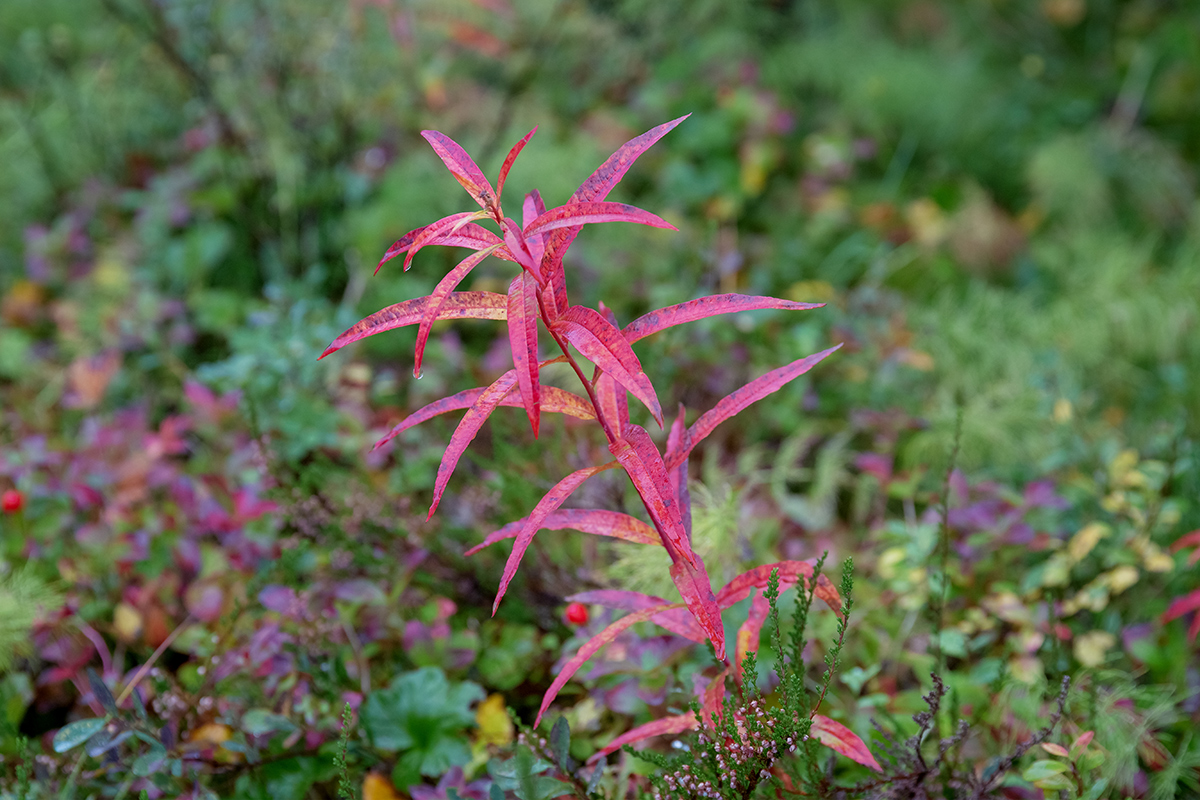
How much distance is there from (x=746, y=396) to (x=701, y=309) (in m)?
0.13

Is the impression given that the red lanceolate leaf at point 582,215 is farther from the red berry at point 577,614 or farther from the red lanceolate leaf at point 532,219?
the red berry at point 577,614

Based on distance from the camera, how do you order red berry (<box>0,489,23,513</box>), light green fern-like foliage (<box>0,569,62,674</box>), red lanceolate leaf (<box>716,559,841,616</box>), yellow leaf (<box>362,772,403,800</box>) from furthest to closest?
red berry (<box>0,489,23,513</box>) < light green fern-like foliage (<box>0,569,62,674</box>) < yellow leaf (<box>362,772,403,800</box>) < red lanceolate leaf (<box>716,559,841,616</box>)

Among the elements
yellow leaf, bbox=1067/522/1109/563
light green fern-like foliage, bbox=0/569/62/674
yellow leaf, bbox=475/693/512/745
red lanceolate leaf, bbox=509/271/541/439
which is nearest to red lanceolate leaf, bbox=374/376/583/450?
red lanceolate leaf, bbox=509/271/541/439

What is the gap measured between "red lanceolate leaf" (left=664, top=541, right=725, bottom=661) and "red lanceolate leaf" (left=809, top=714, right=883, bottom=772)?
0.62 feet

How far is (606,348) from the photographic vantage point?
0.79m

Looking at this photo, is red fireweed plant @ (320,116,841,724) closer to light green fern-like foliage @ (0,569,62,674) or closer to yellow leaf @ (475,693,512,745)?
yellow leaf @ (475,693,512,745)

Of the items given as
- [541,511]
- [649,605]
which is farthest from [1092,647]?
[541,511]

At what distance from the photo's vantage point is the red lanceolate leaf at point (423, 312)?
31.8 inches

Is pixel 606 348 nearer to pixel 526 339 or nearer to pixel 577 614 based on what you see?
pixel 526 339

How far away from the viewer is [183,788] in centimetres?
119

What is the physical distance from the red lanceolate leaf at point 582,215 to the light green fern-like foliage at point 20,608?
117 centimetres

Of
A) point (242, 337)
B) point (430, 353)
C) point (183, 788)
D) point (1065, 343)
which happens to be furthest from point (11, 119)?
point (1065, 343)

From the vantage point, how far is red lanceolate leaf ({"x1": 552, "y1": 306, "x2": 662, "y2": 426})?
753 millimetres

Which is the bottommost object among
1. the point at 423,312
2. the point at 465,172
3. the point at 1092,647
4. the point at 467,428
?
the point at 1092,647
